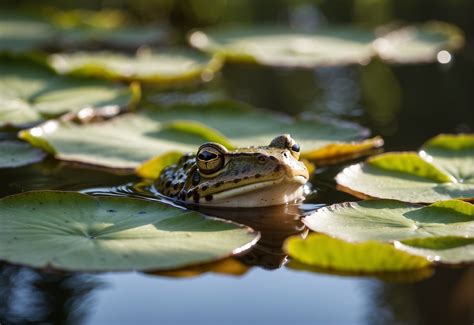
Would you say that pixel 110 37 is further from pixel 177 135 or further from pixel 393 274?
pixel 393 274

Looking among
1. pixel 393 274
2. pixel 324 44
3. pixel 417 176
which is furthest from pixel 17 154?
pixel 324 44

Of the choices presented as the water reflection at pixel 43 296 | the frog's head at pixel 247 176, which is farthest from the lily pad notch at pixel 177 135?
the water reflection at pixel 43 296

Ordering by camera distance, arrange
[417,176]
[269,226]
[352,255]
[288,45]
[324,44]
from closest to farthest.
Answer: [352,255]
[269,226]
[417,176]
[288,45]
[324,44]

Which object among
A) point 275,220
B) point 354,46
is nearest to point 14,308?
point 275,220

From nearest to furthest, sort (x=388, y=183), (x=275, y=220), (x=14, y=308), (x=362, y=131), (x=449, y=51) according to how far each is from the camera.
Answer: (x=14, y=308) → (x=275, y=220) → (x=388, y=183) → (x=362, y=131) → (x=449, y=51)

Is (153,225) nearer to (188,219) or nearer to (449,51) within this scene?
(188,219)

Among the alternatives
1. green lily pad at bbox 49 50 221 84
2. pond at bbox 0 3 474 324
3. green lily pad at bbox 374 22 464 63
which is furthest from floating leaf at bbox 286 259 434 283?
green lily pad at bbox 374 22 464 63

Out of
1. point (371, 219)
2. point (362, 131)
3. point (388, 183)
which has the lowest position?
point (371, 219)

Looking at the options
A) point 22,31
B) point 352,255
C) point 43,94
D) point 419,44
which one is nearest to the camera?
point 352,255
